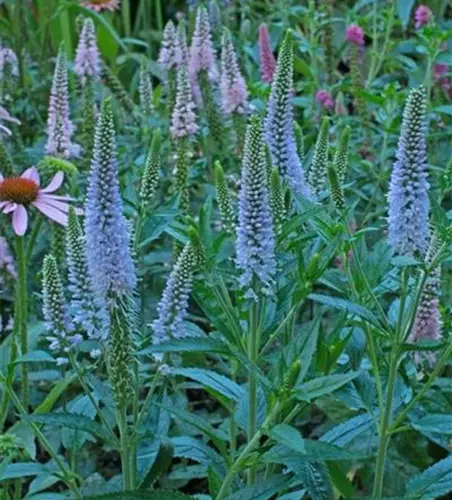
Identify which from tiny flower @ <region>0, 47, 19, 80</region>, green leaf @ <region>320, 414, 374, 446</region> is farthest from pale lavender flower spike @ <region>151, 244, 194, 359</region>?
tiny flower @ <region>0, 47, 19, 80</region>

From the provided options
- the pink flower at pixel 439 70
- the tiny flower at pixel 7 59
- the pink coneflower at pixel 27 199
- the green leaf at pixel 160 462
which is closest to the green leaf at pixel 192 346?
the green leaf at pixel 160 462

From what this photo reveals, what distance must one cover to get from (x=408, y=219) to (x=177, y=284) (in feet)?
1.16

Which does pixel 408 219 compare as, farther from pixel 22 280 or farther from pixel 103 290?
pixel 22 280

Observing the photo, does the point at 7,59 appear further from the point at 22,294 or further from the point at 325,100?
the point at 22,294

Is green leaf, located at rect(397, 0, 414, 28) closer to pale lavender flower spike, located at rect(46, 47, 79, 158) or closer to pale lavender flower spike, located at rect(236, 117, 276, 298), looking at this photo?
pale lavender flower spike, located at rect(46, 47, 79, 158)

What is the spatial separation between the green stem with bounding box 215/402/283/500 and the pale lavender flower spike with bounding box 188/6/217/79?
1.51 m

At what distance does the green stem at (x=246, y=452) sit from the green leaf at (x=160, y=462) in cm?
11

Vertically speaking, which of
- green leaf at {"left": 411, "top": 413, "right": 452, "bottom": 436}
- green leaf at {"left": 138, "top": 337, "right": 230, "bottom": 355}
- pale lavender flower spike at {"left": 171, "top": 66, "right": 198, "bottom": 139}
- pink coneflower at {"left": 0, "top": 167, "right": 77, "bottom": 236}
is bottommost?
green leaf at {"left": 411, "top": 413, "right": 452, "bottom": 436}

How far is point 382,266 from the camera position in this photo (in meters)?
1.74

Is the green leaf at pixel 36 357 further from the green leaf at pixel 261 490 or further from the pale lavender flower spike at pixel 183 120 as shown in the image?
the pale lavender flower spike at pixel 183 120

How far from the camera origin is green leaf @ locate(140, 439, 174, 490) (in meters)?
1.75

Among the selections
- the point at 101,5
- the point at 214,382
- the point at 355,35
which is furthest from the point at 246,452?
the point at 101,5

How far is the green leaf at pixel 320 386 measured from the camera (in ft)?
4.96

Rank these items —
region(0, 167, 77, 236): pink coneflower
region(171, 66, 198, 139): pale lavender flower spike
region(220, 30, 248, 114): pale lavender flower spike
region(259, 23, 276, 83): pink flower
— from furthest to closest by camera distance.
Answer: region(259, 23, 276, 83): pink flower → region(220, 30, 248, 114): pale lavender flower spike → region(171, 66, 198, 139): pale lavender flower spike → region(0, 167, 77, 236): pink coneflower
